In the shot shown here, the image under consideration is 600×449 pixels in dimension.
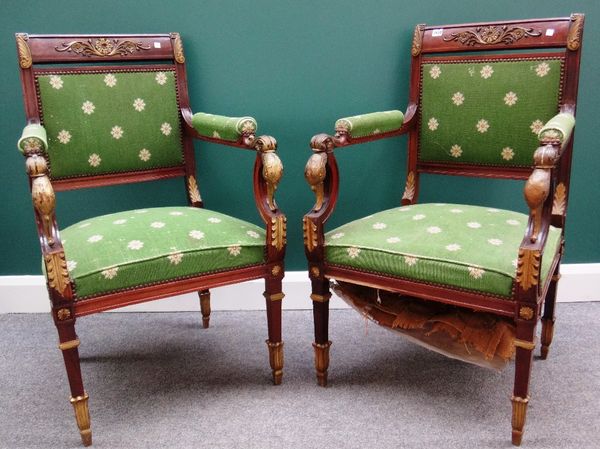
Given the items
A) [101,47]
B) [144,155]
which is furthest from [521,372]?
[101,47]

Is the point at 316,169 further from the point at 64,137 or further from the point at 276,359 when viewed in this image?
the point at 64,137

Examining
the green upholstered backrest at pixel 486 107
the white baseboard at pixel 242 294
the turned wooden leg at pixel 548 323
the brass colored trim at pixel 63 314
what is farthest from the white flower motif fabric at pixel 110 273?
the turned wooden leg at pixel 548 323

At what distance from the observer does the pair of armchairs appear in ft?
4.41

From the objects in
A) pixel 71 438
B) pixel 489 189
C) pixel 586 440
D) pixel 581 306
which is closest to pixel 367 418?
pixel 586 440

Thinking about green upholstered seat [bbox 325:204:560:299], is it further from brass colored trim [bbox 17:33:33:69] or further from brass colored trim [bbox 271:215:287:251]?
brass colored trim [bbox 17:33:33:69]

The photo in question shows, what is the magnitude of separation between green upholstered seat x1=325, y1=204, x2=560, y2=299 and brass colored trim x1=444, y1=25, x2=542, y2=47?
50 cm

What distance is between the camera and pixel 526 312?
1.30 m

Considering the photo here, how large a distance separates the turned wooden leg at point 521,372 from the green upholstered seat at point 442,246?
94 mm

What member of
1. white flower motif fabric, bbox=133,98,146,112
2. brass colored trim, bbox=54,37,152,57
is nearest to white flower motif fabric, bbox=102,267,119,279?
white flower motif fabric, bbox=133,98,146,112

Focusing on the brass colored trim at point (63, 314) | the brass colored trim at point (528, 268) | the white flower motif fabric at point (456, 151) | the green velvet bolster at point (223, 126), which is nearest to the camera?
the brass colored trim at point (528, 268)

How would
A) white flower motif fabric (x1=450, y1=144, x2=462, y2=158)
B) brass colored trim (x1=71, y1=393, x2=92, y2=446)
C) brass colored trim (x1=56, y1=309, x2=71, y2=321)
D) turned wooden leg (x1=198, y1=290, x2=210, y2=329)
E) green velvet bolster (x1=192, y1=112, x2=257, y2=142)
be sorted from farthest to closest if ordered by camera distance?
turned wooden leg (x1=198, y1=290, x2=210, y2=329) < white flower motif fabric (x1=450, y1=144, x2=462, y2=158) < green velvet bolster (x1=192, y1=112, x2=257, y2=142) < brass colored trim (x1=71, y1=393, x2=92, y2=446) < brass colored trim (x1=56, y1=309, x2=71, y2=321)

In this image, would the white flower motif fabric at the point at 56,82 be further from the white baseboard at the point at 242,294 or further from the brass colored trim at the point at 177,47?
the white baseboard at the point at 242,294

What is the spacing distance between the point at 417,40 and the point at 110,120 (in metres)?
0.97

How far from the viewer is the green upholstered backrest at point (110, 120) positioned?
5.56 ft
